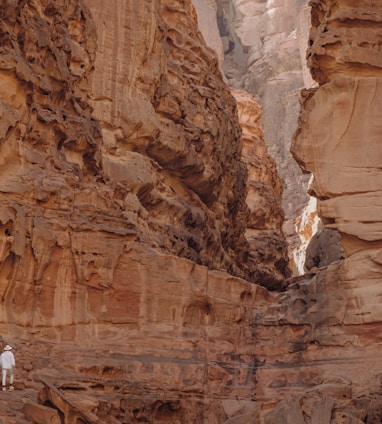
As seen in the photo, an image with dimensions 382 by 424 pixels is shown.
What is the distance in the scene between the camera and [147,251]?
28.6 metres

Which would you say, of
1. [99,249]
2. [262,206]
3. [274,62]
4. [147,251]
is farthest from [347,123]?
[274,62]

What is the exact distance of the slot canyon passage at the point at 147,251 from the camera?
84.9ft

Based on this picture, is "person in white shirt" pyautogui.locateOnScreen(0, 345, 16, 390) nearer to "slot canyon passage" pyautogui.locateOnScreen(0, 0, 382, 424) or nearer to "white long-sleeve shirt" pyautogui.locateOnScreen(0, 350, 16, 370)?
"white long-sleeve shirt" pyautogui.locateOnScreen(0, 350, 16, 370)

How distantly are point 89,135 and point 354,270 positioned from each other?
921cm

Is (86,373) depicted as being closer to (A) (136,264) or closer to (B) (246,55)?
(A) (136,264)

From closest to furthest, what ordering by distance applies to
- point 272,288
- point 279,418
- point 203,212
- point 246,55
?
point 279,418
point 203,212
point 272,288
point 246,55

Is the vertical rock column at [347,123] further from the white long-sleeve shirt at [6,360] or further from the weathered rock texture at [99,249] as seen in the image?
the white long-sleeve shirt at [6,360]

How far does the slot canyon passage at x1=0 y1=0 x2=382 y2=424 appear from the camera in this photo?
25.9 m

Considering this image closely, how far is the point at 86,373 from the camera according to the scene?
25828mm

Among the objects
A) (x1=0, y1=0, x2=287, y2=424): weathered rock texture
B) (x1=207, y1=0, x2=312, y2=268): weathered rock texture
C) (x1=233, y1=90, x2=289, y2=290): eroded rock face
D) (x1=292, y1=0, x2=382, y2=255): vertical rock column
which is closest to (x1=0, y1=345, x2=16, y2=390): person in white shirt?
(x1=0, y1=0, x2=287, y2=424): weathered rock texture

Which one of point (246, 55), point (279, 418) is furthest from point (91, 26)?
point (246, 55)

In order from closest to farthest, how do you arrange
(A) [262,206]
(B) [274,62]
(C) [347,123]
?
(C) [347,123] → (A) [262,206] → (B) [274,62]

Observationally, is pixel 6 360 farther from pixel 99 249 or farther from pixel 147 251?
pixel 147 251

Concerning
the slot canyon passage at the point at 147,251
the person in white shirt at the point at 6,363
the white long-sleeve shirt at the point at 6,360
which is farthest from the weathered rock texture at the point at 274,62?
the white long-sleeve shirt at the point at 6,360
